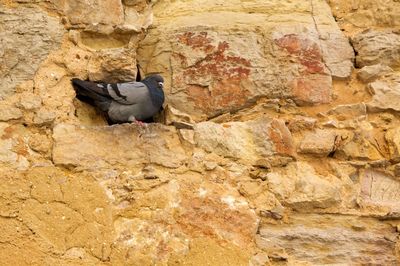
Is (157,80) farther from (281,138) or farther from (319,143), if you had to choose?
(319,143)

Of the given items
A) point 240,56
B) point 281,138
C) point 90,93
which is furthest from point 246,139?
point 90,93

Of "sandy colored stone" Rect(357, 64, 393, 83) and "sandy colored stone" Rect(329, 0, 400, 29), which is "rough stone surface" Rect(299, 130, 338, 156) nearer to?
"sandy colored stone" Rect(357, 64, 393, 83)

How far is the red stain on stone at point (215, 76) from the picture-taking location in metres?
4.32

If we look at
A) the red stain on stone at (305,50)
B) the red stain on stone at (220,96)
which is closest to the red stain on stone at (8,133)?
the red stain on stone at (220,96)

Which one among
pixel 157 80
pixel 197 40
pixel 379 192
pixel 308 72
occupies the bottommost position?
pixel 379 192

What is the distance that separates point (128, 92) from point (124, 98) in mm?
60

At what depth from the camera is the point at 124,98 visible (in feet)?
13.7

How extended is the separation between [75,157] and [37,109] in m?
0.40

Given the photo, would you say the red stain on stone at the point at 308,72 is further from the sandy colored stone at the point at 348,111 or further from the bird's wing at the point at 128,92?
the bird's wing at the point at 128,92

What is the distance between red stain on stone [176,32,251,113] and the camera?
14.2ft

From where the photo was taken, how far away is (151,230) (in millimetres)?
3584

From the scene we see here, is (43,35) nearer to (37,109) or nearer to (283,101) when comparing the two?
(37,109)

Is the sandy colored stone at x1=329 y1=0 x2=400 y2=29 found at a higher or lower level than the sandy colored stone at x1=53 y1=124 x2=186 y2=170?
higher

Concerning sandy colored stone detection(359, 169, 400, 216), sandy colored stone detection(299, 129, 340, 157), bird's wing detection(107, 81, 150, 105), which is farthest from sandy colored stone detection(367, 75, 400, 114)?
bird's wing detection(107, 81, 150, 105)
